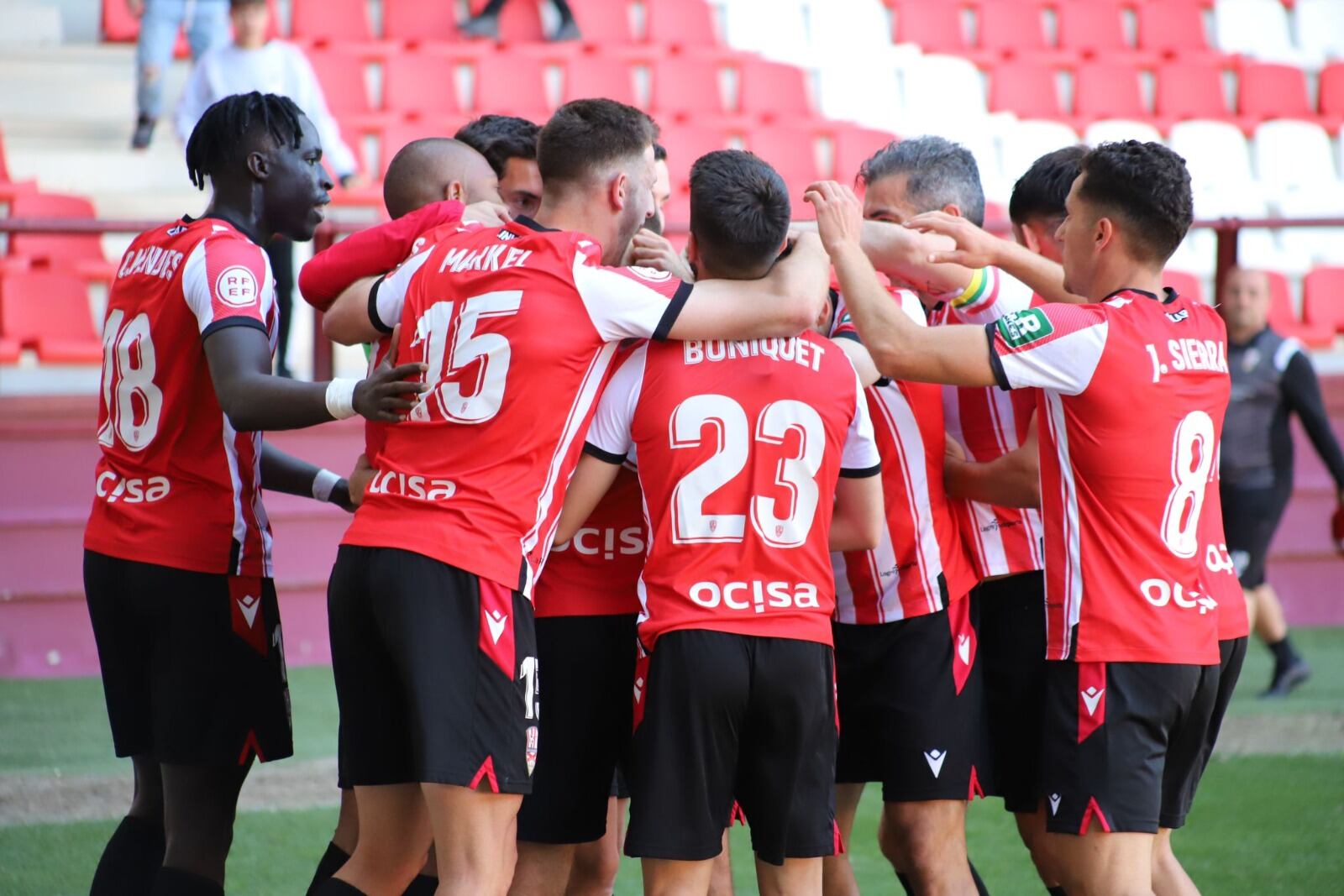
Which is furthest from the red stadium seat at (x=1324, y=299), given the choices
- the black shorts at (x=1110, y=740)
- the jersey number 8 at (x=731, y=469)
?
the jersey number 8 at (x=731, y=469)

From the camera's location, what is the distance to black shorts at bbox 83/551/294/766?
12.1ft

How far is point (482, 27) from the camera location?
1291 cm

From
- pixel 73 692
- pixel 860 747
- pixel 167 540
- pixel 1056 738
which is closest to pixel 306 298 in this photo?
pixel 167 540

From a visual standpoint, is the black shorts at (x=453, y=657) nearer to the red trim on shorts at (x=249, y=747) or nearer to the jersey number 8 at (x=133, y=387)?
the red trim on shorts at (x=249, y=747)

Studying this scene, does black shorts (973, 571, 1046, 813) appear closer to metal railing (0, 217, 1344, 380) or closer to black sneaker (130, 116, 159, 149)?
metal railing (0, 217, 1344, 380)

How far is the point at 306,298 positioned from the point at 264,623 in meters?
0.87

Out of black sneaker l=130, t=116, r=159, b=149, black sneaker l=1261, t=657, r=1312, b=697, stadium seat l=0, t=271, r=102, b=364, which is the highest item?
black sneaker l=130, t=116, r=159, b=149

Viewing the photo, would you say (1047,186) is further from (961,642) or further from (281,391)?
(281,391)

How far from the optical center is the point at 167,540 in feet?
12.3

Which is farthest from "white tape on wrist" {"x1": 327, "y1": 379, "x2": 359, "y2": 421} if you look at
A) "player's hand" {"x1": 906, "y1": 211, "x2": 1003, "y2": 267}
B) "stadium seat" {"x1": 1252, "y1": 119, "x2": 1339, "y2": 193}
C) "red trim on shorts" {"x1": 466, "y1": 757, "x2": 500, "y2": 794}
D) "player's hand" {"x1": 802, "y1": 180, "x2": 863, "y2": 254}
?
"stadium seat" {"x1": 1252, "y1": 119, "x2": 1339, "y2": 193}

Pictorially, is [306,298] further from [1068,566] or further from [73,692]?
[73,692]

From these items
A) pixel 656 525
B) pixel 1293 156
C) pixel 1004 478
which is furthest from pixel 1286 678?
pixel 1293 156

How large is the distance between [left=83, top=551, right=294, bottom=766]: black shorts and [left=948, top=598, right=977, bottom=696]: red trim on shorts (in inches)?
65.7

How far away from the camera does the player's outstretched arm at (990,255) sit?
3.74 m
